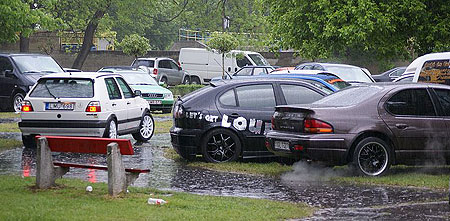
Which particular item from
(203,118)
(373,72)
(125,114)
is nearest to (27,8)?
(125,114)

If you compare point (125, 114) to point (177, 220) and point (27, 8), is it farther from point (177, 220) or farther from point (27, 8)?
point (177, 220)

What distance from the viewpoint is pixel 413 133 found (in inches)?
481

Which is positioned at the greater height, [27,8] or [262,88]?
[27,8]

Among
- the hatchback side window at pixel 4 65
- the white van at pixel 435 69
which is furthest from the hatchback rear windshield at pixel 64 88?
the hatchback side window at pixel 4 65

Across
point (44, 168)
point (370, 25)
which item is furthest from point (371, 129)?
point (370, 25)

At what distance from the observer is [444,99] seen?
41.5 ft

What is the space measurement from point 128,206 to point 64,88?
7.35 m

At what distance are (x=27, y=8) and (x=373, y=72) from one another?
32.8m

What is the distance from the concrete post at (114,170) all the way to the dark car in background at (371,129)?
3.06 m

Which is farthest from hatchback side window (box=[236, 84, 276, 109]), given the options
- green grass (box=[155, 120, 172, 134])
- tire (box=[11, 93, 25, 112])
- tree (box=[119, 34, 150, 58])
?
tree (box=[119, 34, 150, 58])

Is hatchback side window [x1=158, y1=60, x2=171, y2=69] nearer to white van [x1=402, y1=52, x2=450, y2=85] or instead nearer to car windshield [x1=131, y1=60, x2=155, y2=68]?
car windshield [x1=131, y1=60, x2=155, y2=68]

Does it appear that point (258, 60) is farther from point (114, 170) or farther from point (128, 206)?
point (128, 206)

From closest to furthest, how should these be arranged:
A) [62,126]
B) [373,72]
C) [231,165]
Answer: [231,165] → [62,126] → [373,72]

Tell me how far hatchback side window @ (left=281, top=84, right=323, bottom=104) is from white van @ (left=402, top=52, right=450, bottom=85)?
3.03 meters
